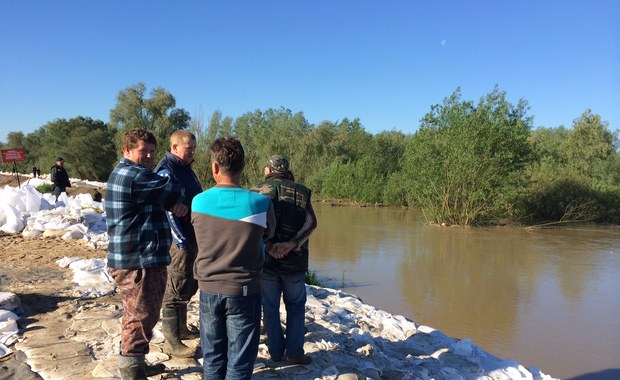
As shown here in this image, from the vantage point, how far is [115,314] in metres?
4.00

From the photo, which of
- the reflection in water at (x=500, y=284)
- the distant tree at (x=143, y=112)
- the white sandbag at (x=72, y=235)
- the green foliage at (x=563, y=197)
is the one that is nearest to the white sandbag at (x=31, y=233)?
the white sandbag at (x=72, y=235)

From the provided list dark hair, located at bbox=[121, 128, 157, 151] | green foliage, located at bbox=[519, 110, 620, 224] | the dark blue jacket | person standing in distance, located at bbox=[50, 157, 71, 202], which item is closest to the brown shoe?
the dark blue jacket

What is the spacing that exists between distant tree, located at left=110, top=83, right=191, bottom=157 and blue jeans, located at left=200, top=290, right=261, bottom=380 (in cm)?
3383

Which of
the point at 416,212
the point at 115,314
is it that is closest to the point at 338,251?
the point at 115,314

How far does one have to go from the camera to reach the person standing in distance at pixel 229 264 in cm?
225

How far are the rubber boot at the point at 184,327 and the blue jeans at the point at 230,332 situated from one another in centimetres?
83

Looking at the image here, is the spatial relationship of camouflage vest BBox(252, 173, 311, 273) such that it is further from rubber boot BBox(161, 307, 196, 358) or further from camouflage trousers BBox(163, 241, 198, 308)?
rubber boot BBox(161, 307, 196, 358)

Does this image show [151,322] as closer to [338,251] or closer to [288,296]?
[288,296]

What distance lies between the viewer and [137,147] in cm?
257

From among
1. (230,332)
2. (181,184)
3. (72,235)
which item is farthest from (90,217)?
(230,332)

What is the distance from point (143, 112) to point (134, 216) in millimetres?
35283

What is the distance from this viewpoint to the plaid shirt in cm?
244

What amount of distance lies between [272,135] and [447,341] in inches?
1328

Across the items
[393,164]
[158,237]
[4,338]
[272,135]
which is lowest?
[4,338]
